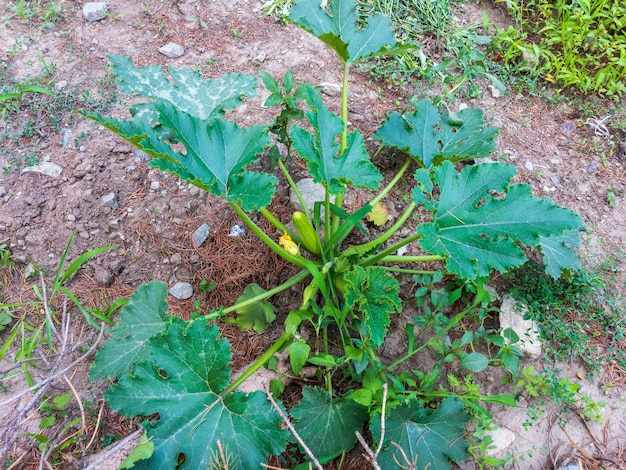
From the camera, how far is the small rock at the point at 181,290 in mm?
2670

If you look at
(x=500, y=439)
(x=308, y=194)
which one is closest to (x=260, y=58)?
(x=308, y=194)

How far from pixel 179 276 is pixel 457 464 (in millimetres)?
1859

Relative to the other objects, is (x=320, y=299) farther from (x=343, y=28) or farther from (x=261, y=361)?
(x=343, y=28)

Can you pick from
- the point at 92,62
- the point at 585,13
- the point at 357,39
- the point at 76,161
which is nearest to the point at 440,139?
the point at 357,39

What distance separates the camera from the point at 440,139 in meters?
2.72

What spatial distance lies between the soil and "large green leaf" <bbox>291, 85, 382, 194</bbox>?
0.72m

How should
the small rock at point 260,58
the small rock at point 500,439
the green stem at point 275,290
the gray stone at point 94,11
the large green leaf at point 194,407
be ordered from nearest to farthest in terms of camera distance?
the large green leaf at point 194,407, the small rock at point 500,439, the green stem at point 275,290, the small rock at point 260,58, the gray stone at point 94,11

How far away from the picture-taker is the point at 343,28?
2674mm

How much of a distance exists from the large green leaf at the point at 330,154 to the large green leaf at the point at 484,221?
0.28 metres

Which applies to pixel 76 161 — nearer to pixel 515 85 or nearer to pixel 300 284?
pixel 300 284

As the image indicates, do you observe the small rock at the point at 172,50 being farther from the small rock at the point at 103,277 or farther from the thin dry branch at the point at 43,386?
the thin dry branch at the point at 43,386

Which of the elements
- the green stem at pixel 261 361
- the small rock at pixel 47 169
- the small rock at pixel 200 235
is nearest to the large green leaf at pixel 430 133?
the small rock at pixel 200 235

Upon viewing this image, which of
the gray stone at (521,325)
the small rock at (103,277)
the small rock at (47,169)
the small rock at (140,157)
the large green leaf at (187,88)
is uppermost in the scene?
the large green leaf at (187,88)

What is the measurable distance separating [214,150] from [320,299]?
1046 millimetres
